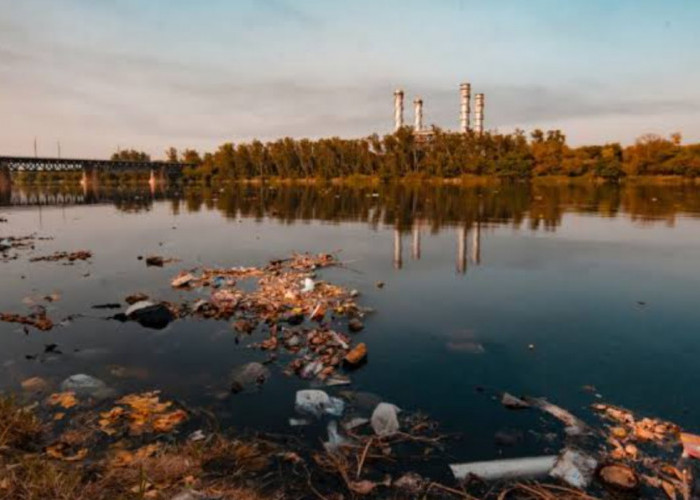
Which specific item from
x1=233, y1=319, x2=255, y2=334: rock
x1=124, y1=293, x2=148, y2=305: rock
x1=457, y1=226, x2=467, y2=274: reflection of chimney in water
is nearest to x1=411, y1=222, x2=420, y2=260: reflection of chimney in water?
x1=457, y1=226, x2=467, y2=274: reflection of chimney in water

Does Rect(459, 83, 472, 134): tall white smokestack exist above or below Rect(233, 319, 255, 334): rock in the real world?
above

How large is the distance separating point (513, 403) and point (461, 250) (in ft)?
52.5

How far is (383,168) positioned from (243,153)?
187 ft

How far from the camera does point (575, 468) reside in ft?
21.7

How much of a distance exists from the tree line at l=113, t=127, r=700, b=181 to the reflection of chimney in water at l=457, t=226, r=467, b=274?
97.7 metres

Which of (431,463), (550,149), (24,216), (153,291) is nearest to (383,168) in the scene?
(550,149)

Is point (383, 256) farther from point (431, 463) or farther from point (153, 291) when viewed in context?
point (431, 463)

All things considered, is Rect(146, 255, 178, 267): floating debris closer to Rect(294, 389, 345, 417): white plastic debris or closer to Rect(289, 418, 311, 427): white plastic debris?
Rect(294, 389, 345, 417): white plastic debris

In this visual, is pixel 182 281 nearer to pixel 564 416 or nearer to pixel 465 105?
pixel 564 416

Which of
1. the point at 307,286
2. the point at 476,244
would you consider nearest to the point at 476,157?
the point at 476,244

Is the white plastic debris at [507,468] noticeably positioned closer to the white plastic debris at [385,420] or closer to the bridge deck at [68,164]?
the white plastic debris at [385,420]

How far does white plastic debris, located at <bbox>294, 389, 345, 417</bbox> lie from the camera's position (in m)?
8.25

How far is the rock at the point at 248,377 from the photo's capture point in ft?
30.2

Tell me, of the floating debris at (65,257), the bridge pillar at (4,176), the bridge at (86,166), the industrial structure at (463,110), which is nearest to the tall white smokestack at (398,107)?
the industrial structure at (463,110)
